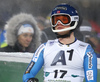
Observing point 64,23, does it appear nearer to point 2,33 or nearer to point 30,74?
point 30,74

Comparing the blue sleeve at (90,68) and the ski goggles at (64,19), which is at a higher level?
the ski goggles at (64,19)

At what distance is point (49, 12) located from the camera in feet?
16.7

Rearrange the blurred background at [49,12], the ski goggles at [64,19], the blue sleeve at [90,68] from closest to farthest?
the blue sleeve at [90,68] → the ski goggles at [64,19] → the blurred background at [49,12]

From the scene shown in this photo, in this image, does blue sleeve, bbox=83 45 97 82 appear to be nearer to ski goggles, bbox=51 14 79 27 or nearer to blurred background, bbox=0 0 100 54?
ski goggles, bbox=51 14 79 27

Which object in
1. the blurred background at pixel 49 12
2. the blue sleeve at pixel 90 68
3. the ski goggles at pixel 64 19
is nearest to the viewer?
the blue sleeve at pixel 90 68

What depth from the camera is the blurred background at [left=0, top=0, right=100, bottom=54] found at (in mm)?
4703

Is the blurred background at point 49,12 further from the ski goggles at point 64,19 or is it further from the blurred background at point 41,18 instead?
the ski goggles at point 64,19

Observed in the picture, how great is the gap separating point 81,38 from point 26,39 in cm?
108

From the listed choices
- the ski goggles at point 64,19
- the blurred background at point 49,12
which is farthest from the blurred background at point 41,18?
the ski goggles at point 64,19

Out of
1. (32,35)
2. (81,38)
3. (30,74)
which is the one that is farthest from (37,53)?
(32,35)

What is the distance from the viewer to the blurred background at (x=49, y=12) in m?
4.70

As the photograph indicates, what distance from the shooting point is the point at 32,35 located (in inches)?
214

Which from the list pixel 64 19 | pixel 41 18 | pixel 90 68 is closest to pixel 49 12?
pixel 41 18

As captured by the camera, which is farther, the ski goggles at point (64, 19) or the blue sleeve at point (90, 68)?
the ski goggles at point (64, 19)
